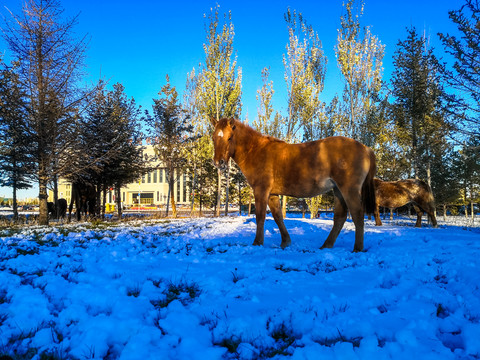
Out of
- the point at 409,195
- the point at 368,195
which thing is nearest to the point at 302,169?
the point at 368,195

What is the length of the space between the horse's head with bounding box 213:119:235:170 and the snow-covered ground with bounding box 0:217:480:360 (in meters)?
2.59

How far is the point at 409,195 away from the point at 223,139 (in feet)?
29.9

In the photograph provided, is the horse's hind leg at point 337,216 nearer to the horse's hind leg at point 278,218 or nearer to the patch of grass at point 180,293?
the horse's hind leg at point 278,218

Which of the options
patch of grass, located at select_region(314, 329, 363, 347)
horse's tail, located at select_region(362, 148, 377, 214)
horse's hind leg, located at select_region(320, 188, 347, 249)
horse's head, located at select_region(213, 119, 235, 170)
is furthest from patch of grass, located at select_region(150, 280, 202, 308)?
horse's tail, located at select_region(362, 148, 377, 214)

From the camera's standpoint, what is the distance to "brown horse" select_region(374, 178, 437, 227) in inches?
440

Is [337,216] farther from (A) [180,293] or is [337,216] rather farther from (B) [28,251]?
(B) [28,251]

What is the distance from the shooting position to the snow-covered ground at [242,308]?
1729 millimetres

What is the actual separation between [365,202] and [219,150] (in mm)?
3274

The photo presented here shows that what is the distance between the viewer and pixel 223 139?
6.08 metres

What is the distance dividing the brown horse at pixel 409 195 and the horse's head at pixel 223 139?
7.59m

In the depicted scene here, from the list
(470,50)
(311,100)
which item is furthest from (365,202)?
(311,100)

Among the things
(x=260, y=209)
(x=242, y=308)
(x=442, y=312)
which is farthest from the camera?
(x=260, y=209)

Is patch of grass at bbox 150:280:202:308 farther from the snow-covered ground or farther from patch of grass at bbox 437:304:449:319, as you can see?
patch of grass at bbox 437:304:449:319

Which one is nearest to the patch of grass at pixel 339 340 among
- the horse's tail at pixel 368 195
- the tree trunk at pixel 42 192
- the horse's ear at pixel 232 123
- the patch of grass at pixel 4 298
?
the patch of grass at pixel 4 298
